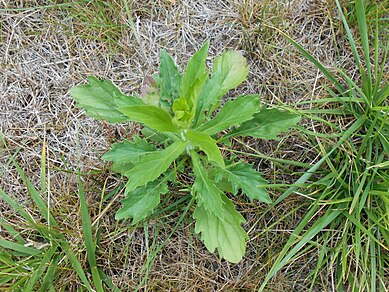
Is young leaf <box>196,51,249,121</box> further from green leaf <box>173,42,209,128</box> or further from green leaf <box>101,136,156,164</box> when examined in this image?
green leaf <box>101,136,156,164</box>

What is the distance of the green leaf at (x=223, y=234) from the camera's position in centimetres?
182

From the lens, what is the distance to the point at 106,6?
7.05 feet

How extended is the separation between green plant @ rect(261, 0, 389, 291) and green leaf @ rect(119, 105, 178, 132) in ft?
2.11

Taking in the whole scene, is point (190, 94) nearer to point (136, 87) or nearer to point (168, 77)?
point (168, 77)

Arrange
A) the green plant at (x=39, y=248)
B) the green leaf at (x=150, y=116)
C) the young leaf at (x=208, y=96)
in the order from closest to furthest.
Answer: the green leaf at (x=150, y=116) < the young leaf at (x=208, y=96) < the green plant at (x=39, y=248)

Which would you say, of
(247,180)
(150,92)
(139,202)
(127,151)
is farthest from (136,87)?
(247,180)

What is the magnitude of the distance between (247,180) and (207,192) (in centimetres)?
22

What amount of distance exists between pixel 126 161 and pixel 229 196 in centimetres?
54

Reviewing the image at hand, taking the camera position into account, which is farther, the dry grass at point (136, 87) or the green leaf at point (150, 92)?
the dry grass at point (136, 87)

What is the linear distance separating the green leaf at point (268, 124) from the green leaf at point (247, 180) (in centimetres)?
14

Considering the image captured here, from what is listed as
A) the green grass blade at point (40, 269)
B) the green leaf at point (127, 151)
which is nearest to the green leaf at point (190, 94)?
the green leaf at point (127, 151)

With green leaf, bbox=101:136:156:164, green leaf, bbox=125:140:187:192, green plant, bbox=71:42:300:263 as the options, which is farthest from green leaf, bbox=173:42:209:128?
green leaf, bbox=101:136:156:164

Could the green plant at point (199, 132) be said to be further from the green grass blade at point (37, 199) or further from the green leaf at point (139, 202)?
the green grass blade at point (37, 199)

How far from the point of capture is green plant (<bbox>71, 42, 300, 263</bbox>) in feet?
5.33
